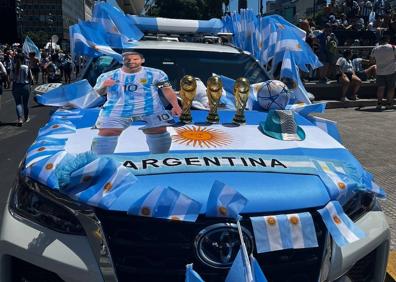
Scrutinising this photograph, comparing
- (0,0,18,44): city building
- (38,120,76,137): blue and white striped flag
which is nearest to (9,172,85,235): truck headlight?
(38,120,76,137): blue and white striped flag

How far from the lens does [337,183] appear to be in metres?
2.49

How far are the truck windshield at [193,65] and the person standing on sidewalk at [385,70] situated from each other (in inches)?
335

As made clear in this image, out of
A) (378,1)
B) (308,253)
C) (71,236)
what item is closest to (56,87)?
(71,236)

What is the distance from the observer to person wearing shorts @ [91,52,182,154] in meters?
3.04

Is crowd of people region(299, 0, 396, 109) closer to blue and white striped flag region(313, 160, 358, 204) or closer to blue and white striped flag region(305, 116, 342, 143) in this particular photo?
blue and white striped flag region(305, 116, 342, 143)

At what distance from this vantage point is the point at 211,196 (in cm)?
221

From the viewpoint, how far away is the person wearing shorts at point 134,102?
9.96 ft

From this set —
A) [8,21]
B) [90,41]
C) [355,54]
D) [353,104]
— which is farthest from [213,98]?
[8,21]

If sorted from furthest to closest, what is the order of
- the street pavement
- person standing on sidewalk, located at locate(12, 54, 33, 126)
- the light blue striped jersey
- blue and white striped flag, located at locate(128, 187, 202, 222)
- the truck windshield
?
person standing on sidewalk, located at locate(12, 54, 33, 126) → the street pavement → the truck windshield → the light blue striped jersey → blue and white striped flag, located at locate(128, 187, 202, 222)

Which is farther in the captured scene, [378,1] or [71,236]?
[378,1]

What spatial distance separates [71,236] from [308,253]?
1.09 meters

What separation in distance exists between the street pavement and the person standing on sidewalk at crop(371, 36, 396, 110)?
51 centimetres

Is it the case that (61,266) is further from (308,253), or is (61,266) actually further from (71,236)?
(308,253)

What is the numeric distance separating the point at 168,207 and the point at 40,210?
688mm
